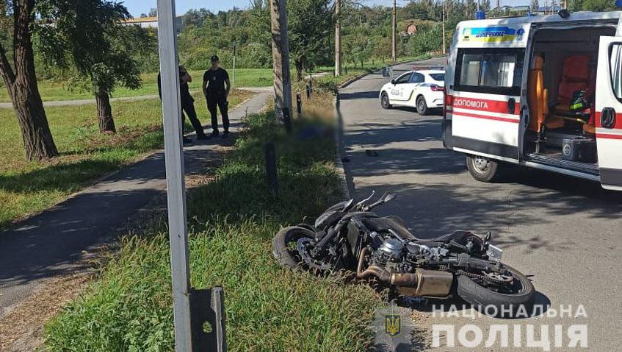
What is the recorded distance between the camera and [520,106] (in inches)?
373

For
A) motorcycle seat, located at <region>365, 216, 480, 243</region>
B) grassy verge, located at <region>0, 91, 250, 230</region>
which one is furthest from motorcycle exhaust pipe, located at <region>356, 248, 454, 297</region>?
grassy verge, located at <region>0, 91, 250, 230</region>

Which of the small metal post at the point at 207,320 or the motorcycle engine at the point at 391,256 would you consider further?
the motorcycle engine at the point at 391,256

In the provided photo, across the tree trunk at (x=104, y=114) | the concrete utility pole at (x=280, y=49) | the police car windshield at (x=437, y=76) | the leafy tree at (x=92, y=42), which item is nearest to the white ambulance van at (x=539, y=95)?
the concrete utility pole at (x=280, y=49)

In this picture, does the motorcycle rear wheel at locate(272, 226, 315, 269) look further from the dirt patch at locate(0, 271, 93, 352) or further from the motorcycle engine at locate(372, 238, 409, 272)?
the dirt patch at locate(0, 271, 93, 352)

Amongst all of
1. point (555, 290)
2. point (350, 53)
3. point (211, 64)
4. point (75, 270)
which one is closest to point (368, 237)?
point (555, 290)

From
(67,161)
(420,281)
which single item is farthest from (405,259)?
(67,161)

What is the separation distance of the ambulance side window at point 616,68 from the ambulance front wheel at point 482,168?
103 inches

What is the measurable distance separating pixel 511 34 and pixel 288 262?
5.89 m

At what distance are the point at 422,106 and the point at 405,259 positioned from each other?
1632 centimetres

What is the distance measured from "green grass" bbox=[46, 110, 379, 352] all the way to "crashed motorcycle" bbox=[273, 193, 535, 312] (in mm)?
237

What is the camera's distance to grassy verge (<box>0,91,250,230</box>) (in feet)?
30.8

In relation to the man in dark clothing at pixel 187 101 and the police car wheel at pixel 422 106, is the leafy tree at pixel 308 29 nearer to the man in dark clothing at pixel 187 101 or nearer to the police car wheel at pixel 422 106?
the police car wheel at pixel 422 106

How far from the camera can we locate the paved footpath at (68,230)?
6.09 meters

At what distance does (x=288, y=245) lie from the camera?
5.95m
